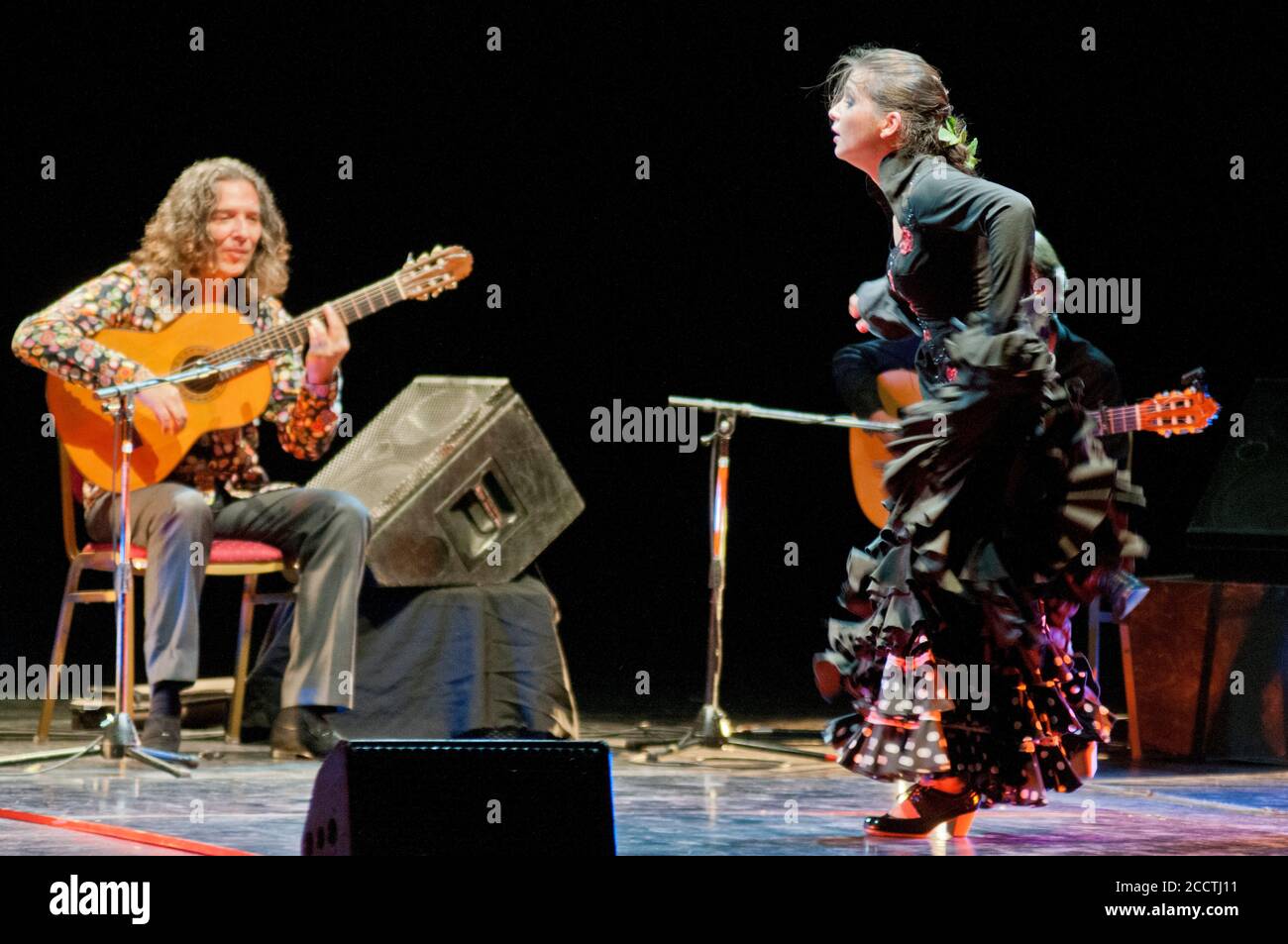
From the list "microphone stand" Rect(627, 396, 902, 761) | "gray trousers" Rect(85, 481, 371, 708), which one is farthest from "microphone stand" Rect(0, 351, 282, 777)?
"microphone stand" Rect(627, 396, 902, 761)

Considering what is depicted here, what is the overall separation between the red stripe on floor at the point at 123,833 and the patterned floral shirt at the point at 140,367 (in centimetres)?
Answer: 137

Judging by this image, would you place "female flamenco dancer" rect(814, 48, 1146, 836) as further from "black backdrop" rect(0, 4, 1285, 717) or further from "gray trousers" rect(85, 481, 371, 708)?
"black backdrop" rect(0, 4, 1285, 717)

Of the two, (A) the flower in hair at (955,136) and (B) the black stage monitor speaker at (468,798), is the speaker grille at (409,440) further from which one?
(B) the black stage monitor speaker at (468,798)

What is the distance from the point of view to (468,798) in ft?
7.73

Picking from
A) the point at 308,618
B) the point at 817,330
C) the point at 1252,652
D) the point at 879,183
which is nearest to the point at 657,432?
the point at 817,330

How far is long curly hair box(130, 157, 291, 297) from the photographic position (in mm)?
4742

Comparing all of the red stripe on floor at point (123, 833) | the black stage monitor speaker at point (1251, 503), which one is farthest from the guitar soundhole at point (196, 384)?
the black stage monitor speaker at point (1251, 503)

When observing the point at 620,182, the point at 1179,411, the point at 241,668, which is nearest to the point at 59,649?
the point at 241,668

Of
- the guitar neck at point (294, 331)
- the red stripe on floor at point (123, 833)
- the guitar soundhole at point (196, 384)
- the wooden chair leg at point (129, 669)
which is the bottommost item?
the red stripe on floor at point (123, 833)

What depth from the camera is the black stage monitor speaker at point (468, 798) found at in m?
2.32

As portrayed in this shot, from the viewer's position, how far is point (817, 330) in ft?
20.9

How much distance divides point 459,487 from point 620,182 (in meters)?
1.67

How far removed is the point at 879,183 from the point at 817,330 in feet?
10.00
